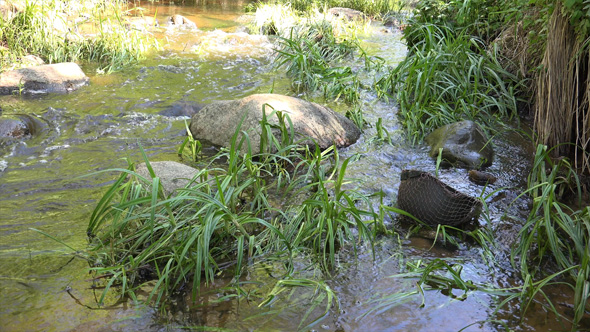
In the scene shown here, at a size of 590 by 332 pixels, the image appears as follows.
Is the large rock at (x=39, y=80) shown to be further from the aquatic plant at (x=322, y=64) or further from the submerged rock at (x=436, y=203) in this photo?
the submerged rock at (x=436, y=203)

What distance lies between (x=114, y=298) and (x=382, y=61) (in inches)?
258

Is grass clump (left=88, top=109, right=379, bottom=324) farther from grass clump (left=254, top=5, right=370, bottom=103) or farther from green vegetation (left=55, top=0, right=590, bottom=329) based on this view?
grass clump (left=254, top=5, right=370, bottom=103)

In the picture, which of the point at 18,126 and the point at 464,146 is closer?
the point at 464,146

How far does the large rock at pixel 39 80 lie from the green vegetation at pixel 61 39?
0.48m

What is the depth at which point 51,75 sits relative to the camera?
23.9 feet

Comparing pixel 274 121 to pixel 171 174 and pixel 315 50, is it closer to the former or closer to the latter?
pixel 171 174

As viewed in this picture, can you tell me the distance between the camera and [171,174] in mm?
3943

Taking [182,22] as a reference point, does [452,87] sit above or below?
below

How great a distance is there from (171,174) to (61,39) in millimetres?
5717

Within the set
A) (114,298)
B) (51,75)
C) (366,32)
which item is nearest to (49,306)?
(114,298)

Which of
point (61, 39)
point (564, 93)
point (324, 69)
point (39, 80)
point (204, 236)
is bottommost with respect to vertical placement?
point (204, 236)

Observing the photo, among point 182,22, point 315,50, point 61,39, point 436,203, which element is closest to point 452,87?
→ point 436,203

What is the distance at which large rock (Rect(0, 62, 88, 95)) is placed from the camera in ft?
23.4

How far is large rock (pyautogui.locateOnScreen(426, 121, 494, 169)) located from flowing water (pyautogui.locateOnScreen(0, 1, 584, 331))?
146 millimetres
